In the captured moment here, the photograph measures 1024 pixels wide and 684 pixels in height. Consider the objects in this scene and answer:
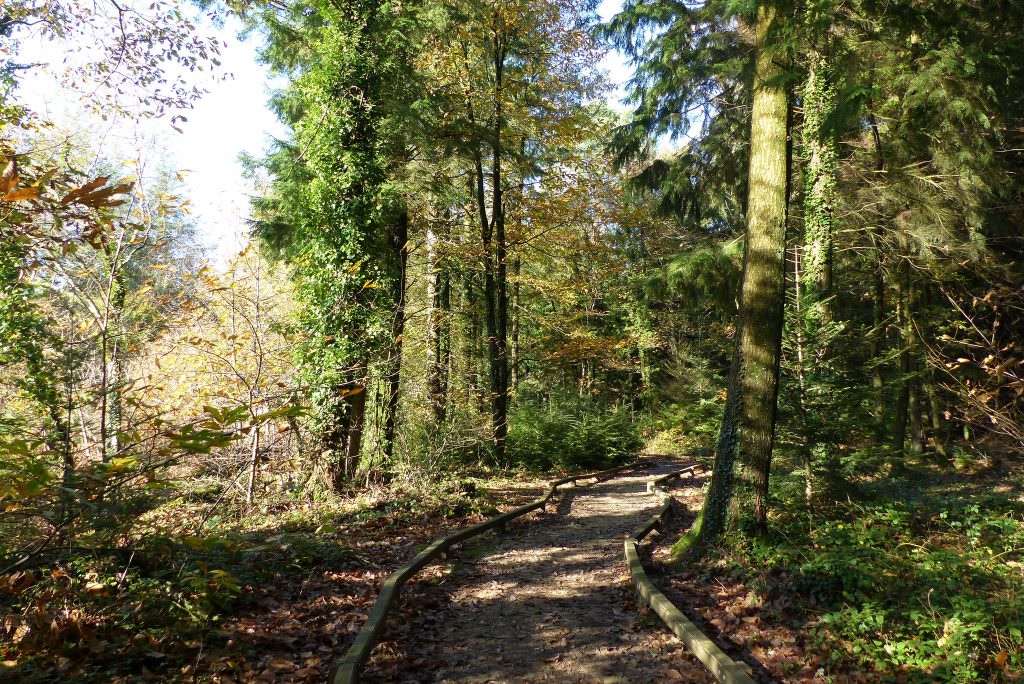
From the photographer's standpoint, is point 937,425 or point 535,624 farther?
point 937,425

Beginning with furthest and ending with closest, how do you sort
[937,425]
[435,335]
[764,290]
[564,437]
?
[937,425] → [564,437] → [435,335] → [764,290]

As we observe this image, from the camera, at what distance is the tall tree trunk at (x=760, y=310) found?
6.82 m

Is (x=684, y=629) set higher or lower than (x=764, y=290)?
lower

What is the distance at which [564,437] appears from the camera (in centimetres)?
1680

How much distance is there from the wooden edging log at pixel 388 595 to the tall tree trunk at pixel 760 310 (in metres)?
3.20

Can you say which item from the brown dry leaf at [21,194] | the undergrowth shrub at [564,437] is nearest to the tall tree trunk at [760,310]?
the brown dry leaf at [21,194]

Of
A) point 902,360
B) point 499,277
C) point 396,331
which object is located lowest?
point 902,360

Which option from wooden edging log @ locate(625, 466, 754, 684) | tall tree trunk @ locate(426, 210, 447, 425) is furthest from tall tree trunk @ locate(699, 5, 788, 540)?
tall tree trunk @ locate(426, 210, 447, 425)

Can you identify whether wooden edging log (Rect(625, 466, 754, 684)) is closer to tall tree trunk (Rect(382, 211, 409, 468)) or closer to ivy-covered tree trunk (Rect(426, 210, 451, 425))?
tall tree trunk (Rect(382, 211, 409, 468))

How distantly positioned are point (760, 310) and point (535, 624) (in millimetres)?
4169

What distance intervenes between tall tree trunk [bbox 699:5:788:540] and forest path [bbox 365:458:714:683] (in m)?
1.74

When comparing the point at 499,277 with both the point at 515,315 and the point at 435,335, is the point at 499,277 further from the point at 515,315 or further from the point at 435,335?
the point at 515,315

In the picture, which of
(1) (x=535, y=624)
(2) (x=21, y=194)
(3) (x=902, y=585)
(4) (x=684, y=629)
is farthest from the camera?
(1) (x=535, y=624)

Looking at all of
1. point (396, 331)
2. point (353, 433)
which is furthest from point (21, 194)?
point (396, 331)
